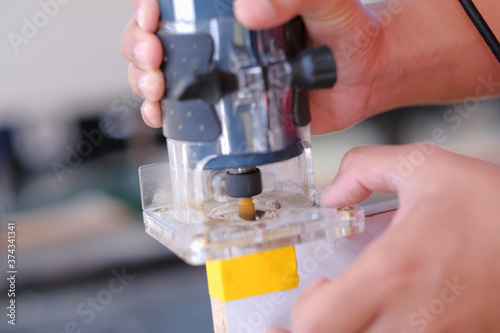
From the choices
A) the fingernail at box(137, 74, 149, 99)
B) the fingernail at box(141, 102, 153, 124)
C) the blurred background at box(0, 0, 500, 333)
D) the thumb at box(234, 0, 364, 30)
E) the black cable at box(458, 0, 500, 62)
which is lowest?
the blurred background at box(0, 0, 500, 333)

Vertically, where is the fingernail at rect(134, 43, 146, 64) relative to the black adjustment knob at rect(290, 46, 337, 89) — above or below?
above

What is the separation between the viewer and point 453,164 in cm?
56

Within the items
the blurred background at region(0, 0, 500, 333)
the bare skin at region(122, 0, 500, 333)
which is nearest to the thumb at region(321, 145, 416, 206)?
the bare skin at region(122, 0, 500, 333)

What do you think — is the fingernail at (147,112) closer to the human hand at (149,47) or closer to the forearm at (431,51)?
the human hand at (149,47)

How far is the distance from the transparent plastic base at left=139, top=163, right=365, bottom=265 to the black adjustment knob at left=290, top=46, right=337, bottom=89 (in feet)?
0.51

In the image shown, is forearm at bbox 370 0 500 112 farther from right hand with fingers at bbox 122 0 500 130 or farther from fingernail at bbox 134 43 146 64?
fingernail at bbox 134 43 146 64

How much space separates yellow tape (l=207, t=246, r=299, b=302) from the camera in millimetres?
622

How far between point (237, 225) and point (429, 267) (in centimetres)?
22

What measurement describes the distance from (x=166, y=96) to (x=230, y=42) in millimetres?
105

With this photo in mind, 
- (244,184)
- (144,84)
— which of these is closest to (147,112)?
(144,84)

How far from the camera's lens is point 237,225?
613 millimetres

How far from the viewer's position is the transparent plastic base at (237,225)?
0.57m

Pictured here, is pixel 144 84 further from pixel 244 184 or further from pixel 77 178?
pixel 77 178

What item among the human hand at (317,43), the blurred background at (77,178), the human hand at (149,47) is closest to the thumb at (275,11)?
the human hand at (317,43)
